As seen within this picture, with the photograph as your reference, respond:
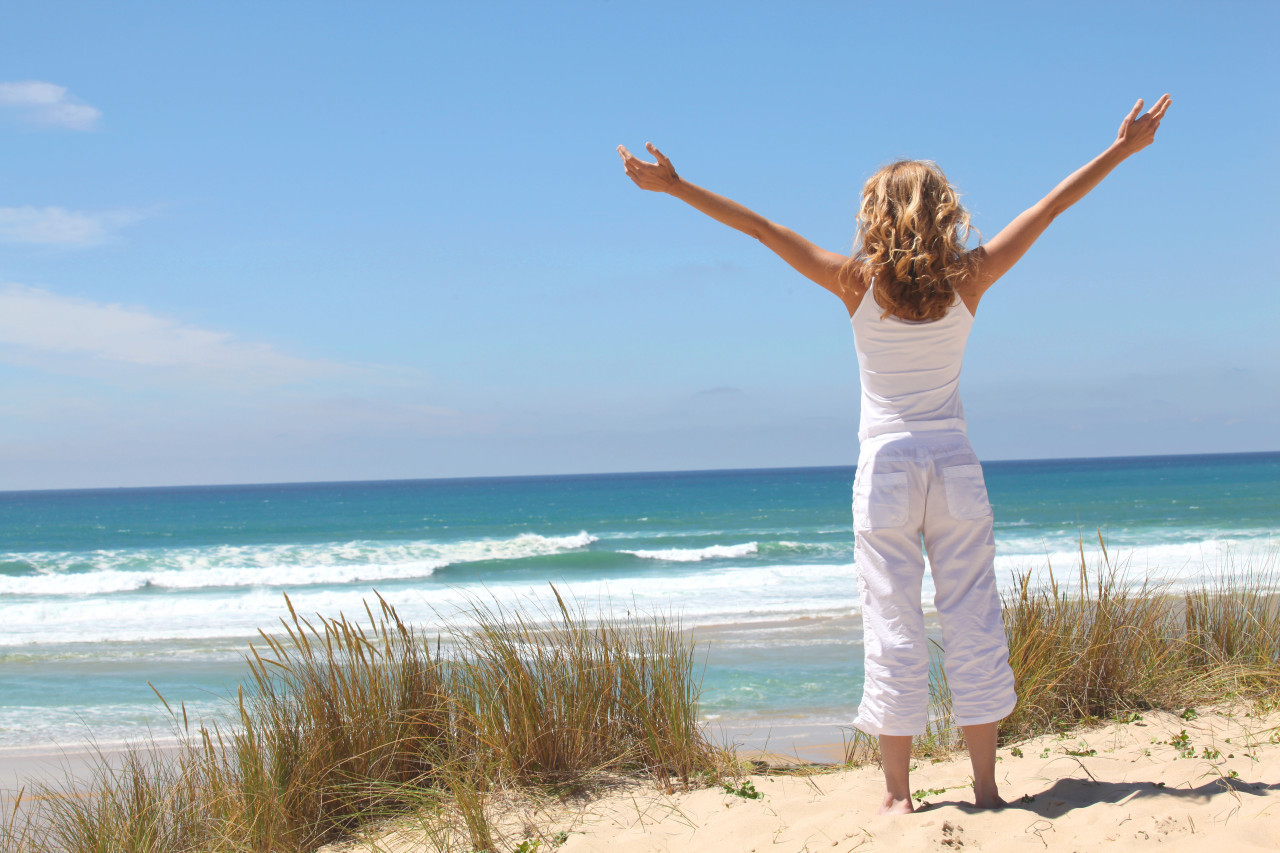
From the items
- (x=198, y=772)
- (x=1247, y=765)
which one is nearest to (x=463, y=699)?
(x=198, y=772)

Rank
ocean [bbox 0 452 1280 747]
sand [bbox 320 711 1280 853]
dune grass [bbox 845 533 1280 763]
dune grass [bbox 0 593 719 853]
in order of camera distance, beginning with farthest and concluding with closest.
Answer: ocean [bbox 0 452 1280 747] → dune grass [bbox 845 533 1280 763] → dune grass [bbox 0 593 719 853] → sand [bbox 320 711 1280 853]

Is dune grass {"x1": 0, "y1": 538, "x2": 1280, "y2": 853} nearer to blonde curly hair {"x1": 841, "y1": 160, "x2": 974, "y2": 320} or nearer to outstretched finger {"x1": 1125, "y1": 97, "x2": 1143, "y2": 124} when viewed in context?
blonde curly hair {"x1": 841, "y1": 160, "x2": 974, "y2": 320}

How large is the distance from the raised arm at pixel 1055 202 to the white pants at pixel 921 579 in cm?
48

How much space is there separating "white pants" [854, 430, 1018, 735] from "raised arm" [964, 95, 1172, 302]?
19.0 inches

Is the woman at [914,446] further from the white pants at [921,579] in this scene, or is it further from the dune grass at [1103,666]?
the dune grass at [1103,666]

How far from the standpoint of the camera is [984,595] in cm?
226

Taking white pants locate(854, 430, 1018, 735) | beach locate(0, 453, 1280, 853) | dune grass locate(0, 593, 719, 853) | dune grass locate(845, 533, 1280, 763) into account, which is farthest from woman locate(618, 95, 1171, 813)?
dune grass locate(845, 533, 1280, 763)

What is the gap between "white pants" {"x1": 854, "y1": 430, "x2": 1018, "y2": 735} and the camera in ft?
7.27

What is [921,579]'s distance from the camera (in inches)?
89.3

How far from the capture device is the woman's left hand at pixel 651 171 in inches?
92.0

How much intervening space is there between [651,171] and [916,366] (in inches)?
36.8

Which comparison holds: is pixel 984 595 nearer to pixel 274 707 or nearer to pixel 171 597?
pixel 274 707

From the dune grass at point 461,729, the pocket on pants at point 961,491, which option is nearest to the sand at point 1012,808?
the dune grass at point 461,729

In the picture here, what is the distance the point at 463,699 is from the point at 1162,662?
3065mm
